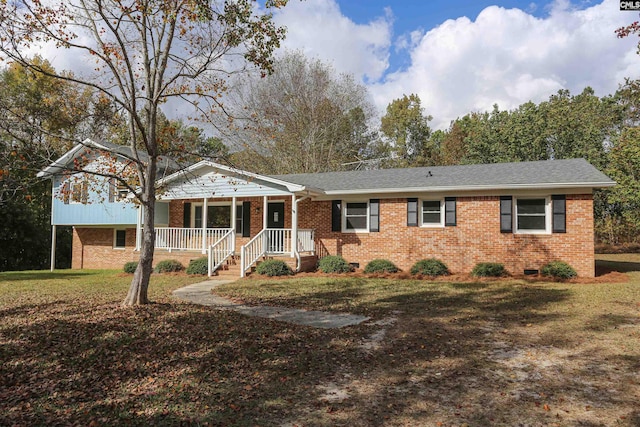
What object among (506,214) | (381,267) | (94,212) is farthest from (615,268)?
(94,212)

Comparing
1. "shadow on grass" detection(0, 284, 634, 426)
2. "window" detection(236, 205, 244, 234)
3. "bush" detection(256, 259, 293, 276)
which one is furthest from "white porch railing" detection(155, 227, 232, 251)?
"shadow on grass" detection(0, 284, 634, 426)

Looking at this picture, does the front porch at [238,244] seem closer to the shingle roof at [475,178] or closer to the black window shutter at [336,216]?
the black window shutter at [336,216]

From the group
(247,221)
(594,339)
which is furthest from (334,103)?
(594,339)

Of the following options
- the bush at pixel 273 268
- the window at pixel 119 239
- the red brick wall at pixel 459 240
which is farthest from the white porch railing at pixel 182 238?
the window at pixel 119 239

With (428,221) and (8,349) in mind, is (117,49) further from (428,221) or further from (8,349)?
(428,221)

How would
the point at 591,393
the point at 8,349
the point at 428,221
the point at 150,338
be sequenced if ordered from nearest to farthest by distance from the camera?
the point at 591,393 < the point at 8,349 < the point at 150,338 < the point at 428,221

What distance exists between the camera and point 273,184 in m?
15.1

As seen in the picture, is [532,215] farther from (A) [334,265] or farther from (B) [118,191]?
(B) [118,191]

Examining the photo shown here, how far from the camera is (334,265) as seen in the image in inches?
584

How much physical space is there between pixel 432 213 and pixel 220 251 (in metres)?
7.69

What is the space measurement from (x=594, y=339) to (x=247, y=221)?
13.2 meters

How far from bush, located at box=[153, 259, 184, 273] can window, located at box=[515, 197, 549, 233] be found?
39.7ft

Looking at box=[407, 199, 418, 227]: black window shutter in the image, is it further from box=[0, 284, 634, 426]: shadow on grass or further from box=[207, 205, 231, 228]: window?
box=[207, 205, 231, 228]: window

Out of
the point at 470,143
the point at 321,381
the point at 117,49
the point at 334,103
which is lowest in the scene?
the point at 321,381
